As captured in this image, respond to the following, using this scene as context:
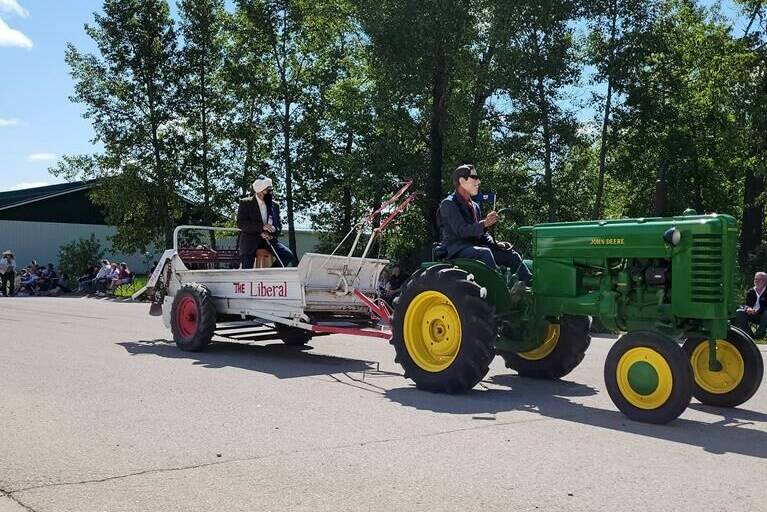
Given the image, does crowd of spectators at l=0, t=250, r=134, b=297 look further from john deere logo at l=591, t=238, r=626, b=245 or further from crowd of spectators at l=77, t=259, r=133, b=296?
john deere logo at l=591, t=238, r=626, b=245

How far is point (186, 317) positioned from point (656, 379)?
6.50 metres

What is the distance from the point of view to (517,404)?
7176 millimetres

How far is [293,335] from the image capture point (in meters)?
11.0

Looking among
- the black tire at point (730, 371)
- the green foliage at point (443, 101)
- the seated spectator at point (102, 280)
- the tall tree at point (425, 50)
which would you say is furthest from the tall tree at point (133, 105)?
the black tire at point (730, 371)

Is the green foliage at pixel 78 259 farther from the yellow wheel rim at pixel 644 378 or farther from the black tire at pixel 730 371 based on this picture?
the yellow wheel rim at pixel 644 378

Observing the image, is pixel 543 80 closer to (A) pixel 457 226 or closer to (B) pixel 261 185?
(B) pixel 261 185

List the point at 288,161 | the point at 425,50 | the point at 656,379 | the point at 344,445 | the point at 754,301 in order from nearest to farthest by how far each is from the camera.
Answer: the point at 344,445 → the point at 656,379 → the point at 754,301 → the point at 425,50 → the point at 288,161

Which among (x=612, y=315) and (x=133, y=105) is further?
(x=133, y=105)

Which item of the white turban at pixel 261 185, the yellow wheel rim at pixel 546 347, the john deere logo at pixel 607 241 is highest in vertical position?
the white turban at pixel 261 185

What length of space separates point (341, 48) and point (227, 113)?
6138 millimetres

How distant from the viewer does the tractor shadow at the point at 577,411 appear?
5.91m

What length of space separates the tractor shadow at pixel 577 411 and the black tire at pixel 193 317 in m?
3.46

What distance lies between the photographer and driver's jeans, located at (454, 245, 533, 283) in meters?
8.02

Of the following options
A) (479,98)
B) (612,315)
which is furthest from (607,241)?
(479,98)
